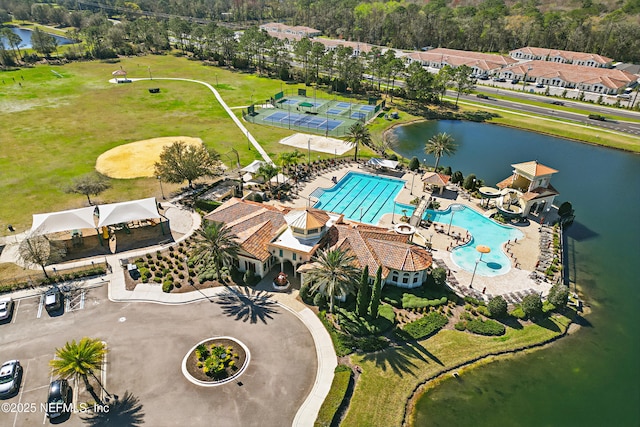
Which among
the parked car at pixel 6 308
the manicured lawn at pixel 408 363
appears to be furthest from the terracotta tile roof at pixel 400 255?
the parked car at pixel 6 308

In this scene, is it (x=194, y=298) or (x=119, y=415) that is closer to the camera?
(x=119, y=415)

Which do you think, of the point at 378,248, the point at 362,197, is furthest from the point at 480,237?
the point at 362,197

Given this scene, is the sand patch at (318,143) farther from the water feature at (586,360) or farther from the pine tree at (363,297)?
the pine tree at (363,297)

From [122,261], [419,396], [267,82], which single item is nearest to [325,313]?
[419,396]

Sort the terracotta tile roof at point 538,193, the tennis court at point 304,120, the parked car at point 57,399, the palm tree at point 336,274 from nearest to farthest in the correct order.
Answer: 1. the parked car at point 57,399
2. the palm tree at point 336,274
3. the terracotta tile roof at point 538,193
4. the tennis court at point 304,120

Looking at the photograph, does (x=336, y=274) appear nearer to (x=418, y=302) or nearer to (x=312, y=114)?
(x=418, y=302)

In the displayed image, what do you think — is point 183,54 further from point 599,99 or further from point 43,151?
point 599,99

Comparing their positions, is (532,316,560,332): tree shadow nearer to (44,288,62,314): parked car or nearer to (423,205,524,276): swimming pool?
(423,205,524,276): swimming pool

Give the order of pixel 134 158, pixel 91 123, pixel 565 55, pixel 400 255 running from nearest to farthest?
1. pixel 400 255
2. pixel 134 158
3. pixel 91 123
4. pixel 565 55
